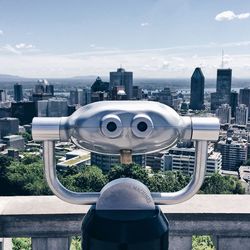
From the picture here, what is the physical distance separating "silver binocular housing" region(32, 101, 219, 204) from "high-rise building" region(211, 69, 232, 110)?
209 ft

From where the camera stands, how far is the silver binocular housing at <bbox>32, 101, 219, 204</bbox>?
821 millimetres

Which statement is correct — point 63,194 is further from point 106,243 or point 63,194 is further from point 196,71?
point 196,71

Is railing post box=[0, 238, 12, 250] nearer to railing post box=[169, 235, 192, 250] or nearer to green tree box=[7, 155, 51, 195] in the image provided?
railing post box=[169, 235, 192, 250]

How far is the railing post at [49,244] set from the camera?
4.92ft

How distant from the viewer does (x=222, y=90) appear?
70188 mm

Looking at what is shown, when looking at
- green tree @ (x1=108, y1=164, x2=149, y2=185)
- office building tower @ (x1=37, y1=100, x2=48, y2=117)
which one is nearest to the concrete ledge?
green tree @ (x1=108, y1=164, x2=149, y2=185)

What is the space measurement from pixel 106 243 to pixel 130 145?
21 cm

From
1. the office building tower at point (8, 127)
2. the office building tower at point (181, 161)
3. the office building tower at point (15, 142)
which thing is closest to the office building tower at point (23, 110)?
the office building tower at point (8, 127)

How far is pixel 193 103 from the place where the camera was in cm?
6800

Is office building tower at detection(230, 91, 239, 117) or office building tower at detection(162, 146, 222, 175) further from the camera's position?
office building tower at detection(230, 91, 239, 117)

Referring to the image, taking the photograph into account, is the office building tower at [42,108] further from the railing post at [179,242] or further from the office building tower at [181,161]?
the railing post at [179,242]

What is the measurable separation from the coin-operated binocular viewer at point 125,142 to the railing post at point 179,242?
64 centimetres

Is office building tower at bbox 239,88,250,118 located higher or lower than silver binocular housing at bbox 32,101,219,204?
lower

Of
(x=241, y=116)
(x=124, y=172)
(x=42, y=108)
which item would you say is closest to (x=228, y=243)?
(x=124, y=172)
